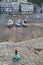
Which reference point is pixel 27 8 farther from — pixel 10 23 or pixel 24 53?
pixel 24 53

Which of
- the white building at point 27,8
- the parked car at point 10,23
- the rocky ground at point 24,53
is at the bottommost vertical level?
the white building at point 27,8

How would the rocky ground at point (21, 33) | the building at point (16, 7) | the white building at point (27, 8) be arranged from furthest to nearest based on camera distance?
the white building at point (27, 8), the building at point (16, 7), the rocky ground at point (21, 33)

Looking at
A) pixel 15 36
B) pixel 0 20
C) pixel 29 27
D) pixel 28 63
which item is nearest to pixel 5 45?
pixel 28 63

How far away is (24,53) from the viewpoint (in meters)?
20.1

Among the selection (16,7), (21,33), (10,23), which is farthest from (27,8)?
(21,33)

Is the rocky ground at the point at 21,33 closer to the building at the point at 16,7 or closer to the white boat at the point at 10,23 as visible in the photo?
the white boat at the point at 10,23

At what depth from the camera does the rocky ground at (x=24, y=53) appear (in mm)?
18566

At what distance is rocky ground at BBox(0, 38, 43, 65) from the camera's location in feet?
60.9

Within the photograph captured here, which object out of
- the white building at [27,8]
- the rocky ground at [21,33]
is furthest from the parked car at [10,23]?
the white building at [27,8]

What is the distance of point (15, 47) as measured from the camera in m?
21.5

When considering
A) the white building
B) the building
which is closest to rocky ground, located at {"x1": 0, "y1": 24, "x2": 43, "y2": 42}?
the building

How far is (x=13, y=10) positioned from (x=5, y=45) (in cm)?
2234

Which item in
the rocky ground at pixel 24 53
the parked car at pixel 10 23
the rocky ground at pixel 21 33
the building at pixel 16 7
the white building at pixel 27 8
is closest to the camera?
the rocky ground at pixel 24 53

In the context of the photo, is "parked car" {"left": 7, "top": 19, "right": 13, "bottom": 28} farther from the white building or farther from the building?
the white building
